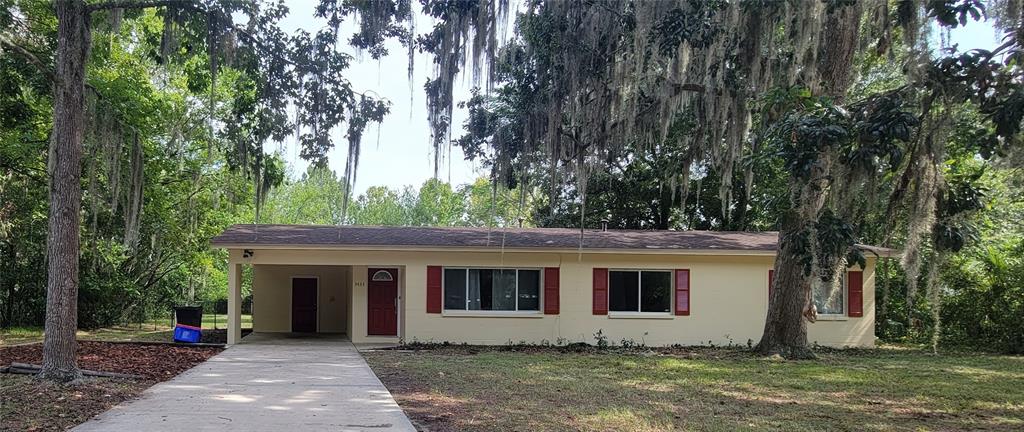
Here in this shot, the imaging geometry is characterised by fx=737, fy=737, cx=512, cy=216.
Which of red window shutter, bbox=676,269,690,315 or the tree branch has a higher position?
the tree branch

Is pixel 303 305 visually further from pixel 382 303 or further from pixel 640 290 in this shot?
pixel 640 290

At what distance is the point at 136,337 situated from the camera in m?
17.5

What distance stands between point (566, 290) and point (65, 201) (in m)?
9.97

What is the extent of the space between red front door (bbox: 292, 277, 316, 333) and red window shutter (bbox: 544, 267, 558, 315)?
7.15 m

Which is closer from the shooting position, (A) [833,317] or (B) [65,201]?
(B) [65,201]

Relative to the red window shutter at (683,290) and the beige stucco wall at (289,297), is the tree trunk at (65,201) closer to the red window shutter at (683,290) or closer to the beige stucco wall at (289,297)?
the beige stucco wall at (289,297)

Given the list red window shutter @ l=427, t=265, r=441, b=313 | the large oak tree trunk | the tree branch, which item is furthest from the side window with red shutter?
the tree branch

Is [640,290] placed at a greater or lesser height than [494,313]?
greater

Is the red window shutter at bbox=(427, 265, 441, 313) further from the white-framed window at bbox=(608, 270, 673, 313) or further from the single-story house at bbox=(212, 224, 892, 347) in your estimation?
the white-framed window at bbox=(608, 270, 673, 313)

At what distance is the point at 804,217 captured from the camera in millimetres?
10633

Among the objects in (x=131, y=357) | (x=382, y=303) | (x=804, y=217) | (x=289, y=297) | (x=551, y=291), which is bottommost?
(x=131, y=357)

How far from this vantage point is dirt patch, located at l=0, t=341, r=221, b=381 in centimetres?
1006

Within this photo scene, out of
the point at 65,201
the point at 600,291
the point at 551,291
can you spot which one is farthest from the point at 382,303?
the point at 65,201

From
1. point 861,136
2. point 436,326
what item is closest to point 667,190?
point 436,326
